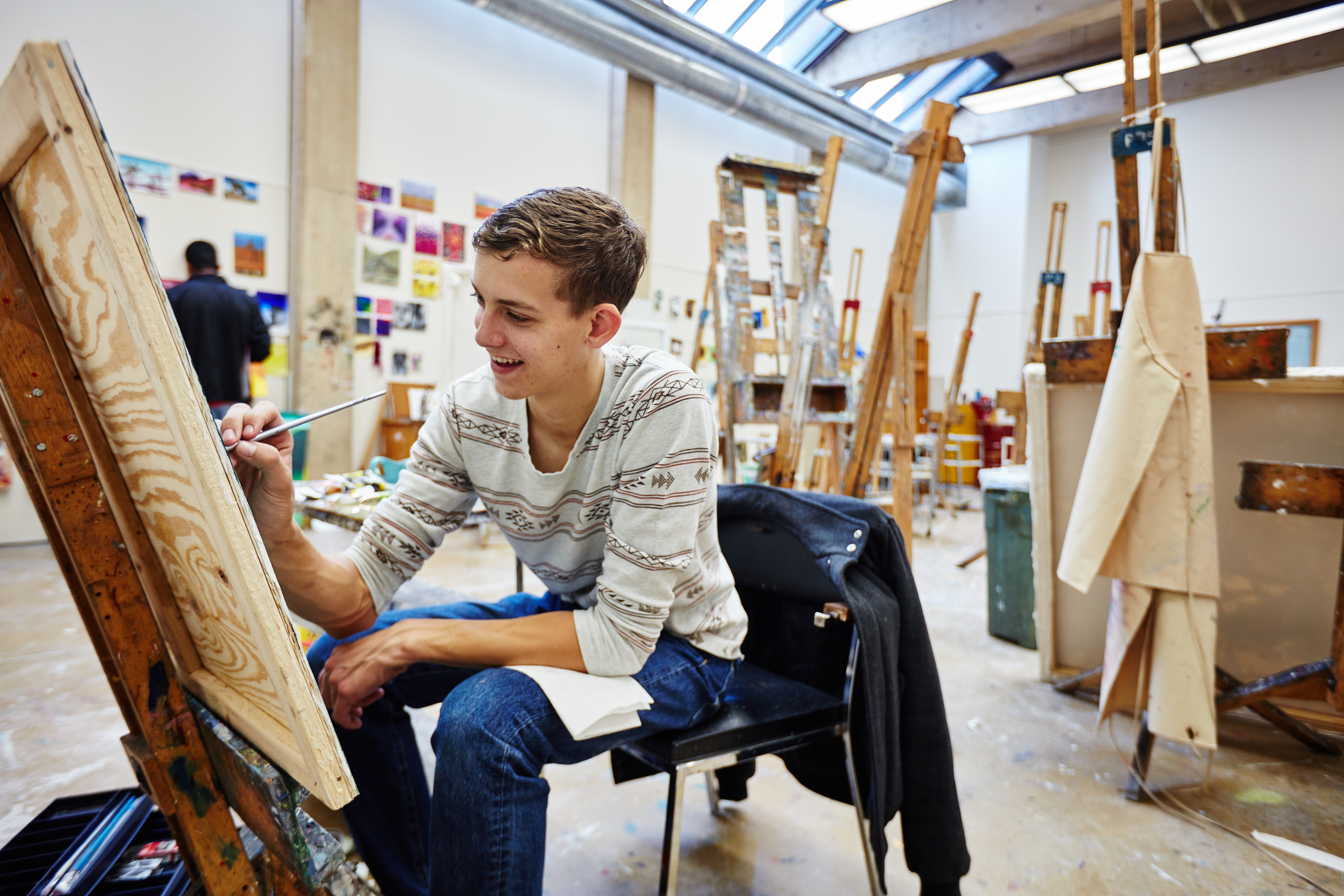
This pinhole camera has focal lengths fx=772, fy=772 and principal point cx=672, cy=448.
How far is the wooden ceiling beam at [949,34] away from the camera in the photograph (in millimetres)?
6277

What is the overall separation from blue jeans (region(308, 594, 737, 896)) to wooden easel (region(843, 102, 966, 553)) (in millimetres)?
1736

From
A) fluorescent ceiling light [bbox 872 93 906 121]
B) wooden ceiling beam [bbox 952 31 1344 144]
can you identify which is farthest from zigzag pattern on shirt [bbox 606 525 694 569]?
fluorescent ceiling light [bbox 872 93 906 121]

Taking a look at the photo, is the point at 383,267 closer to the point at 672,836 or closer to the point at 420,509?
the point at 420,509

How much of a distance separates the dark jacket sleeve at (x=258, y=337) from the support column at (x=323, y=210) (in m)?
1.15

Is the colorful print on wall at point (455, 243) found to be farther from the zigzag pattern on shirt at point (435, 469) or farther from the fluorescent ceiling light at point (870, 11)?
the zigzag pattern on shirt at point (435, 469)

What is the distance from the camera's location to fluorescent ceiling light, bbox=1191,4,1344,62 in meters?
6.73

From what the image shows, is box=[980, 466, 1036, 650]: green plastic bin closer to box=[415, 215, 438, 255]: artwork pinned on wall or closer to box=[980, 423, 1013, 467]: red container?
box=[415, 215, 438, 255]: artwork pinned on wall

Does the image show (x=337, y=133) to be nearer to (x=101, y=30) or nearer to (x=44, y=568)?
(x=101, y=30)

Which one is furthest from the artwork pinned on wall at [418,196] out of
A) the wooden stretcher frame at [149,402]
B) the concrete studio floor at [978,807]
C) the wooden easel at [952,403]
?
the wooden stretcher frame at [149,402]

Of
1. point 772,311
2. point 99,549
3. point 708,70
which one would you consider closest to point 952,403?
point 772,311

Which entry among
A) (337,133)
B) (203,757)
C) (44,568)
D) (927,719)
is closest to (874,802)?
(927,719)

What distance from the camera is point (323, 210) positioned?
15.6 ft

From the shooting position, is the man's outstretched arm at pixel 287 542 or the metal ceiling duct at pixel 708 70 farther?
the metal ceiling duct at pixel 708 70

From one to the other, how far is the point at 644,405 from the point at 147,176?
14.7 feet
